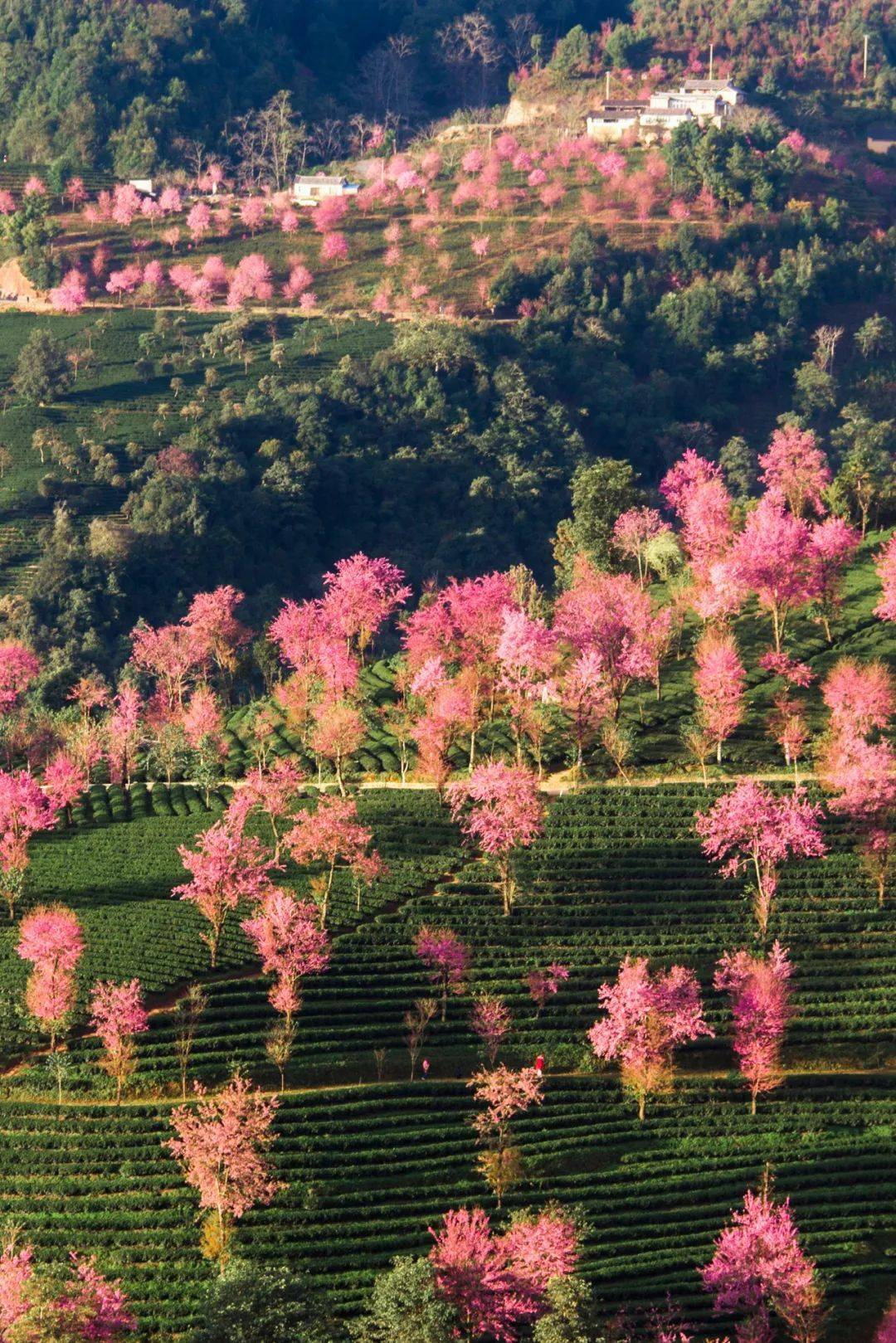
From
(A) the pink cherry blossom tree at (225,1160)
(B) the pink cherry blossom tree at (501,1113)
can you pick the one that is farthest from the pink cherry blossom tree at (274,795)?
(A) the pink cherry blossom tree at (225,1160)

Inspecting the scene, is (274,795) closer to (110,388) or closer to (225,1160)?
(225,1160)

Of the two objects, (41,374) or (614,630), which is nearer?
(614,630)

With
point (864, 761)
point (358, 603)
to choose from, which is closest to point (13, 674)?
point (358, 603)

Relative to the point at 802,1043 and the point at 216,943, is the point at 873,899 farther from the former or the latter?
the point at 216,943

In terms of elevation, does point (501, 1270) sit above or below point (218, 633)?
below

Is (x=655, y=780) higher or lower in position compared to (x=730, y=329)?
lower

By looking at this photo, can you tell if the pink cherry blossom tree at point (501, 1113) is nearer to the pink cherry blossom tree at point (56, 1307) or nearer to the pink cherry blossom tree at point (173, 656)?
the pink cherry blossom tree at point (56, 1307)

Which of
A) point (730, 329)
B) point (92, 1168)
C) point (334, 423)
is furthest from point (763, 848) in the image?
point (730, 329)
